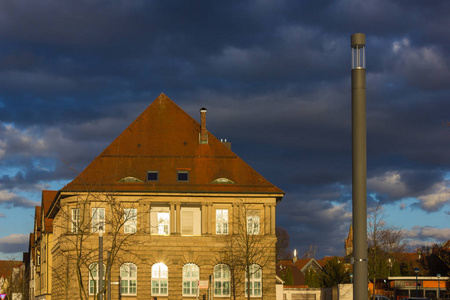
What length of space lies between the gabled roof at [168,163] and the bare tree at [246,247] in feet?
6.93

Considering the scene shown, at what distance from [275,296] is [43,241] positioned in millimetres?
32004

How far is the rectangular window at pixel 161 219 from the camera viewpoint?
59.9 m

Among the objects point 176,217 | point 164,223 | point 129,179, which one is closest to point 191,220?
point 176,217

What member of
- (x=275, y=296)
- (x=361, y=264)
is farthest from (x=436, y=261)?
(x=361, y=264)

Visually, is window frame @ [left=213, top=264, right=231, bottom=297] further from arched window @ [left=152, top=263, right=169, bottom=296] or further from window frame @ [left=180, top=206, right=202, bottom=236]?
arched window @ [left=152, top=263, right=169, bottom=296]

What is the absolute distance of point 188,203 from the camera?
6044cm

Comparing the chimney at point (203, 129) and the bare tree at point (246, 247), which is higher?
the chimney at point (203, 129)

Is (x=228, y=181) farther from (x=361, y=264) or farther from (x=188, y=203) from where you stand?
(x=361, y=264)

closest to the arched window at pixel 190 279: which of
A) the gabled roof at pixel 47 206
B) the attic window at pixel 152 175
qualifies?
the attic window at pixel 152 175

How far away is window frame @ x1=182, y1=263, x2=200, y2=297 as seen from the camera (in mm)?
58375

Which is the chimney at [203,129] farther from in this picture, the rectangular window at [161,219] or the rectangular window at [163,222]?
the rectangular window at [163,222]

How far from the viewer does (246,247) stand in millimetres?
56594

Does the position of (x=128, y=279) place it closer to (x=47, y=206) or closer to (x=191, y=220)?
(x=191, y=220)

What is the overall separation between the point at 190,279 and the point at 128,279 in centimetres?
487
